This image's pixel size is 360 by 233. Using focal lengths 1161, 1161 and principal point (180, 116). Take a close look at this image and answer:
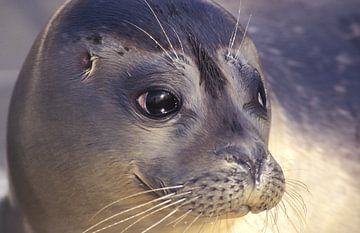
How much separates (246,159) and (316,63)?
1482mm

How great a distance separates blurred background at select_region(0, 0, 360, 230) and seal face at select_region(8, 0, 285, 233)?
84 centimetres

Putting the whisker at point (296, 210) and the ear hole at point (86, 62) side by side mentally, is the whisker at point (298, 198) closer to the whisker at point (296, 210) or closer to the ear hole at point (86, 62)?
Answer: the whisker at point (296, 210)

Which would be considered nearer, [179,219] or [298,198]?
[179,219]

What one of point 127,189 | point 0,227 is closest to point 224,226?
point 127,189

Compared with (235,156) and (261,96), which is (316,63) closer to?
(261,96)

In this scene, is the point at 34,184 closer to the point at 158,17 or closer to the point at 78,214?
the point at 78,214

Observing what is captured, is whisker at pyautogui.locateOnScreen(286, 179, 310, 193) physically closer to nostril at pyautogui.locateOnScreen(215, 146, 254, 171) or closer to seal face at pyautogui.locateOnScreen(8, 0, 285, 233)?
seal face at pyautogui.locateOnScreen(8, 0, 285, 233)

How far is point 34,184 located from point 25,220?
0.83ft

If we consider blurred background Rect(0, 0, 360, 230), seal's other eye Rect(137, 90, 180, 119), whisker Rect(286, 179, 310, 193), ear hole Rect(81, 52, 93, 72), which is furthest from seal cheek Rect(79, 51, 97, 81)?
blurred background Rect(0, 0, 360, 230)

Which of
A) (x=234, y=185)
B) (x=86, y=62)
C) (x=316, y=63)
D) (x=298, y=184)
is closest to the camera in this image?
(x=234, y=185)

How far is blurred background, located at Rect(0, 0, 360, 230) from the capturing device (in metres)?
4.16

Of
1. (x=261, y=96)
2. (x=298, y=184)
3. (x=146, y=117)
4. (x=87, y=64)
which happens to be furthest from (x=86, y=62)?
(x=298, y=184)

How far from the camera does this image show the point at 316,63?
4.38 meters

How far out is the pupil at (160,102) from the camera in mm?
3090
